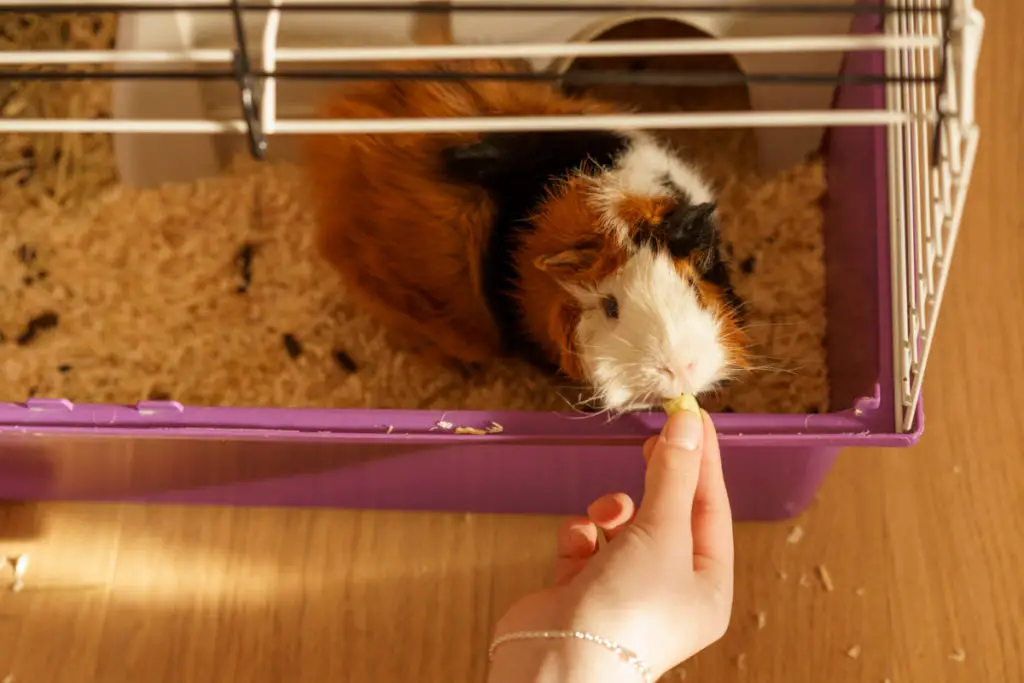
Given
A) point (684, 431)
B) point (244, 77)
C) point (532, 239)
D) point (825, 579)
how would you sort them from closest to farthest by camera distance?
1. point (244, 77)
2. point (684, 431)
3. point (532, 239)
4. point (825, 579)

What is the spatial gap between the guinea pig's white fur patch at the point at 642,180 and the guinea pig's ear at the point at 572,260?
0.09 ft

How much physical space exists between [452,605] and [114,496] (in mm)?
453

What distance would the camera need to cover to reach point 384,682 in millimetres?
1117

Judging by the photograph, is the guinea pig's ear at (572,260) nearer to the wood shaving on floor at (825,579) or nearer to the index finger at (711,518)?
the index finger at (711,518)

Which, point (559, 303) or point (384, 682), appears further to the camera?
point (384, 682)

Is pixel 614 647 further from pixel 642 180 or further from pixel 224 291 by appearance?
pixel 224 291

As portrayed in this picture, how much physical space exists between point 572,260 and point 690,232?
0.12m

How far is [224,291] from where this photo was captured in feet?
4.19

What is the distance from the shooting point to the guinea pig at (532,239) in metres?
0.89

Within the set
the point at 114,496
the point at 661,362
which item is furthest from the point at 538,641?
the point at 114,496

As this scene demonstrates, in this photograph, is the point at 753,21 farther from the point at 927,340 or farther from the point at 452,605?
the point at 452,605

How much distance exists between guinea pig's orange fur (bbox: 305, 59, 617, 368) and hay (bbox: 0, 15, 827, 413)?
115 millimetres

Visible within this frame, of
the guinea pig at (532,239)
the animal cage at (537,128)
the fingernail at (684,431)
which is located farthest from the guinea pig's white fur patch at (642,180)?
the fingernail at (684,431)

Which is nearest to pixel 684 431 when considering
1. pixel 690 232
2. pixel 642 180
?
pixel 690 232
